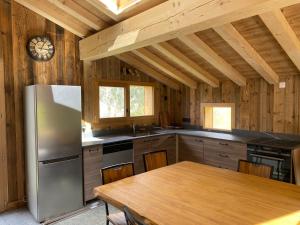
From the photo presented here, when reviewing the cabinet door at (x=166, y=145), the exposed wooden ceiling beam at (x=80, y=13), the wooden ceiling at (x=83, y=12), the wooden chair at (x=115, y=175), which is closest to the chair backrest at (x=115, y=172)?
the wooden chair at (x=115, y=175)

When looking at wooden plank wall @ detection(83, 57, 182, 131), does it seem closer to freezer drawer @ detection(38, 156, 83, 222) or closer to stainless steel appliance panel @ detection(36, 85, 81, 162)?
stainless steel appliance panel @ detection(36, 85, 81, 162)

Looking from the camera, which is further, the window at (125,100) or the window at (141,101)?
the window at (141,101)

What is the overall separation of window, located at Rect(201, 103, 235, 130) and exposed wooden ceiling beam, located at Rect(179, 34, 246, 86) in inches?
27.2

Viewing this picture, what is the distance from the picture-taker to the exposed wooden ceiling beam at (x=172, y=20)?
1.90 metres

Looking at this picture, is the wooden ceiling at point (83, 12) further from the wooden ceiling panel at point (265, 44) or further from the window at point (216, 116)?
the window at point (216, 116)

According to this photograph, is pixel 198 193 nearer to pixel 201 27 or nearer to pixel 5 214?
pixel 201 27

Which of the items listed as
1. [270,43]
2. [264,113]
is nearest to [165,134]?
[264,113]

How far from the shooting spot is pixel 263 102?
3.96 meters

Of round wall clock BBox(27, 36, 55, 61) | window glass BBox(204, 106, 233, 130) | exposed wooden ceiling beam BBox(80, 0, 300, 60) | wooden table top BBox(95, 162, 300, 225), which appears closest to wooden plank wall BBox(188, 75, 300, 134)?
window glass BBox(204, 106, 233, 130)

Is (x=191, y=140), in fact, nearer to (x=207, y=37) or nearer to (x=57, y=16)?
(x=207, y=37)

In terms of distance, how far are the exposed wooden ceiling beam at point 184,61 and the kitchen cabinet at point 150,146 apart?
4.18 ft

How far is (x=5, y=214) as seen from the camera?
3191 millimetres

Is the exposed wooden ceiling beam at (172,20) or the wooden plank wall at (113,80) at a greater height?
the exposed wooden ceiling beam at (172,20)

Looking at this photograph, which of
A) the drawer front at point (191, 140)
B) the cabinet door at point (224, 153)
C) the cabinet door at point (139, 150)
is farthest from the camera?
the drawer front at point (191, 140)
